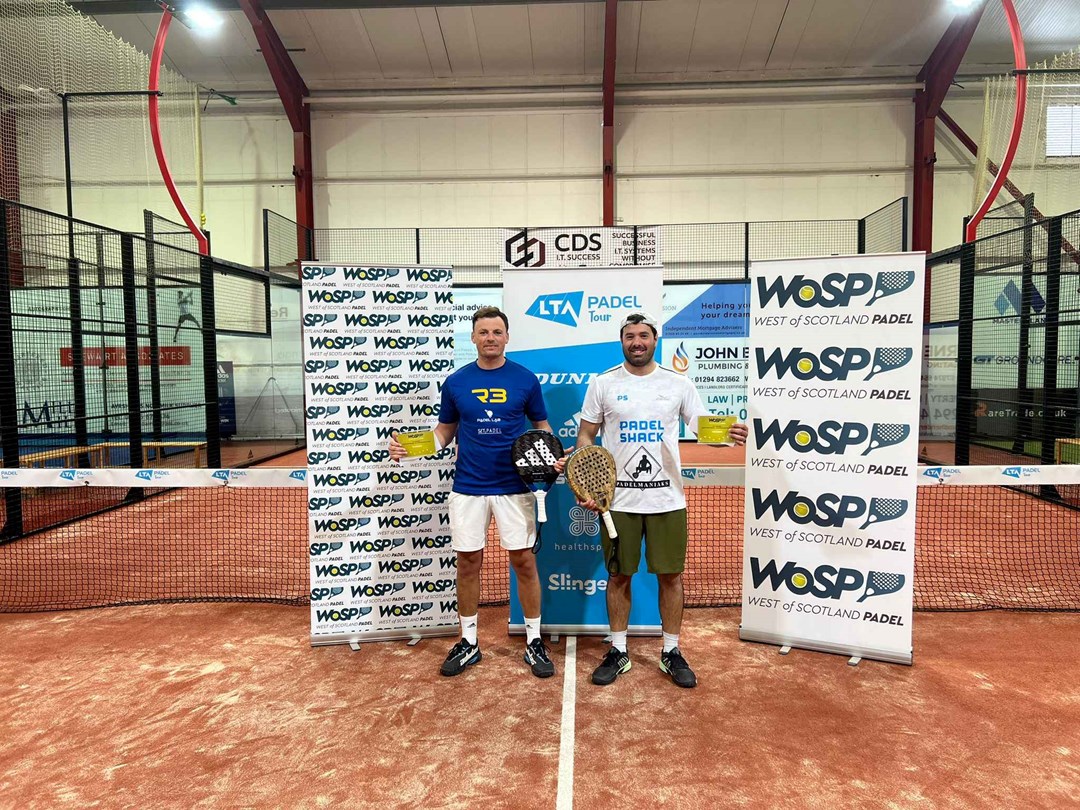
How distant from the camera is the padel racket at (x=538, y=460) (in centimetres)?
292

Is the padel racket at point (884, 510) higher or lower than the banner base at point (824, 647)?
higher

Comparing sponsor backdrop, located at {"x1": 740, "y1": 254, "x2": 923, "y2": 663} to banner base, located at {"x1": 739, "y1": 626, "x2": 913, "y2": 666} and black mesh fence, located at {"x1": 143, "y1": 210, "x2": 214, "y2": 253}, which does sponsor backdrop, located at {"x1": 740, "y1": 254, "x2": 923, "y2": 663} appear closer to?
banner base, located at {"x1": 739, "y1": 626, "x2": 913, "y2": 666}

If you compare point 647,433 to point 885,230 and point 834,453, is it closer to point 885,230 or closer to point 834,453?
point 834,453

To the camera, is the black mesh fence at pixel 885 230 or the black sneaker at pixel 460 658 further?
the black mesh fence at pixel 885 230

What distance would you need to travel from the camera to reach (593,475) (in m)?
2.88

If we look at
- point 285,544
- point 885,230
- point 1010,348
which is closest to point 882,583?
point 285,544

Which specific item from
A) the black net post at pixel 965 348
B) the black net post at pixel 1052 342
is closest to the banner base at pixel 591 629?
the black net post at pixel 1052 342

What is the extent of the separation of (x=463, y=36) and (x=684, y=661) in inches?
444

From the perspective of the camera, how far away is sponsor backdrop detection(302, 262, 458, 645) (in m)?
3.39

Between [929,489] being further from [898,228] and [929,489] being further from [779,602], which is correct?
[898,228]

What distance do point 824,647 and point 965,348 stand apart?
5269 mm

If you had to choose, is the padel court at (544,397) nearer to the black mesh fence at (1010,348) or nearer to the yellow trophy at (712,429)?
the black mesh fence at (1010,348)

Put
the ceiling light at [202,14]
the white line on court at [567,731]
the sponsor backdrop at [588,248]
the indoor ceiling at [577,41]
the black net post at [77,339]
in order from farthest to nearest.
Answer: the indoor ceiling at [577,41]
the sponsor backdrop at [588,248]
the ceiling light at [202,14]
the black net post at [77,339]
the white line on court at [567,731]

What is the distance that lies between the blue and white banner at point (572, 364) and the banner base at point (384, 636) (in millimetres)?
443
